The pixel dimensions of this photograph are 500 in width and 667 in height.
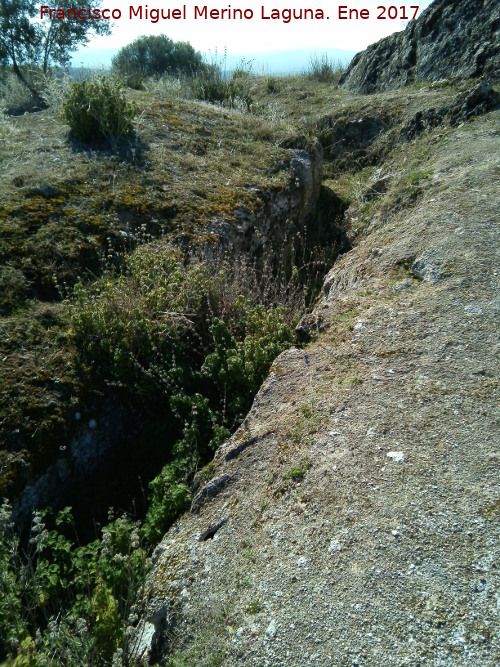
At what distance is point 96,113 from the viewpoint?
735 cm

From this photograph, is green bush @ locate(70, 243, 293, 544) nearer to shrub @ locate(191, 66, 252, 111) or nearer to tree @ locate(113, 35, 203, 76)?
shrub @ locate(191, 66, 252, 111)

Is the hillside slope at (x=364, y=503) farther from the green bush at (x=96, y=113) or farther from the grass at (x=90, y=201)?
the green bush at (x=96, y=113)

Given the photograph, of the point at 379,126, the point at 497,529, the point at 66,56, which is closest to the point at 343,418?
the point at 497,529

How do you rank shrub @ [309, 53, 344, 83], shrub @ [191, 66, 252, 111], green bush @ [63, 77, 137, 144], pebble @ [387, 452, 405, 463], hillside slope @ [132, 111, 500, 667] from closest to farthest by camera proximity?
1. hillside slope @ [132, 111, 500, 667]
2. pebble @ [387, 452, 405, 463]
3. green bush @ [63, 77, 137, 144]
4. shrub @ [191, 66, 252, 111]
5. shrub @ [309, 53, 344, 83]

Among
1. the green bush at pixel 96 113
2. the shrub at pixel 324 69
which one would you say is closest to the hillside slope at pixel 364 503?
the green bush at pixel 96 113

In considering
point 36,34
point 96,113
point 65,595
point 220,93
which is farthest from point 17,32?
point 65,595

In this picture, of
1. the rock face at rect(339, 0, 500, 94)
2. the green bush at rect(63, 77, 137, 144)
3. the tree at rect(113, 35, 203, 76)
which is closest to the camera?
the green bush at rect(63, 77, 137, 144)

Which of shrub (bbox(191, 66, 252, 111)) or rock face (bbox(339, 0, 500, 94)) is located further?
shrub (bbox(191, 66, 252, 111))

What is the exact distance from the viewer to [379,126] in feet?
30.3

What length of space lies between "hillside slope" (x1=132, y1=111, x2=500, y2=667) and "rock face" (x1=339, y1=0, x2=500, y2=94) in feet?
19.7

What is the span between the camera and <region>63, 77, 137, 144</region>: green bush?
732cm

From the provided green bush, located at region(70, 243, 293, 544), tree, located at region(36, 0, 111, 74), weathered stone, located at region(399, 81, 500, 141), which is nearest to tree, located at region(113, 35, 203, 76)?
tree, located at region(36, 0, 111, 74)

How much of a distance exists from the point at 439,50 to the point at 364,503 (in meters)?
9.79

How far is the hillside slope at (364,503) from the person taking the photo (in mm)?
2225
